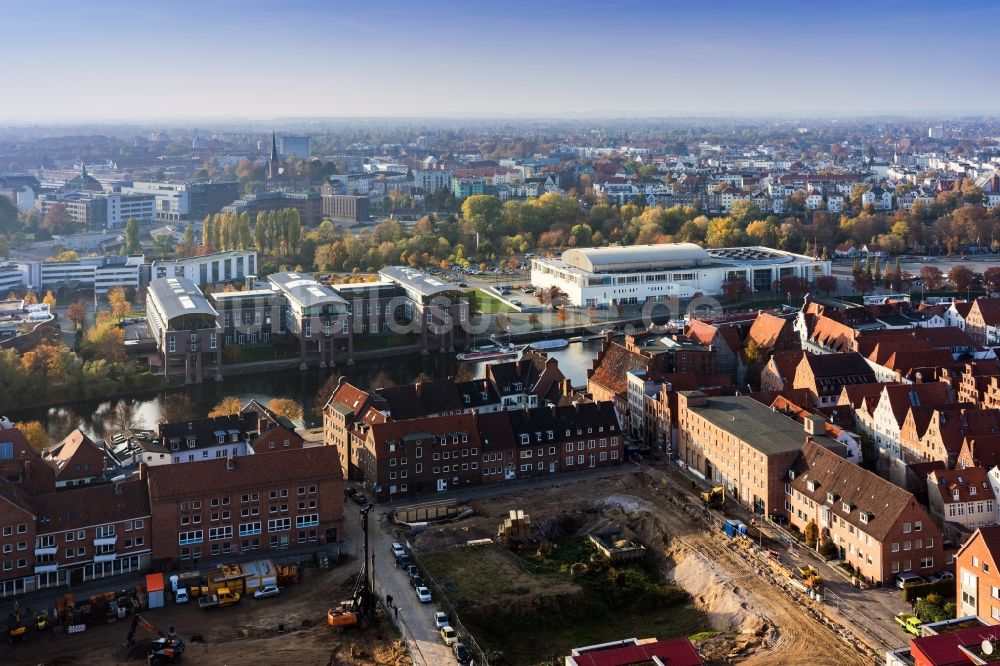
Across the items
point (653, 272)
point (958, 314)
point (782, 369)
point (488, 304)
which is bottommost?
point (488, 304)

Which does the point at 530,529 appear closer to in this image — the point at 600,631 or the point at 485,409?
the point at 600,631

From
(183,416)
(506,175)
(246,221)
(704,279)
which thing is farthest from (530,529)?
(506,175)

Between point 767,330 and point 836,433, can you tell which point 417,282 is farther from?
point 836,433

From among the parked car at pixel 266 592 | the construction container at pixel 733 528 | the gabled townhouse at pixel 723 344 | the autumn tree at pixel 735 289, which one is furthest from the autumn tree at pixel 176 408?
the autumn tree at pixel 735 289

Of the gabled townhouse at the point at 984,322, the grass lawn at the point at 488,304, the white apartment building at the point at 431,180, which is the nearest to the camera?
the gabled townhouse at the point at 984,322

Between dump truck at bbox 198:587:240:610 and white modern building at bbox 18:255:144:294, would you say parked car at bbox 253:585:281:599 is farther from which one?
white modern building at bbox 18:255:144:294

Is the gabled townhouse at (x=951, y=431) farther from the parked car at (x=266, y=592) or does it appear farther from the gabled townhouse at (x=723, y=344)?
the parked car at (x=266, y=592)

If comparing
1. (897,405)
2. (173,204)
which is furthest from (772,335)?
(173,204)
